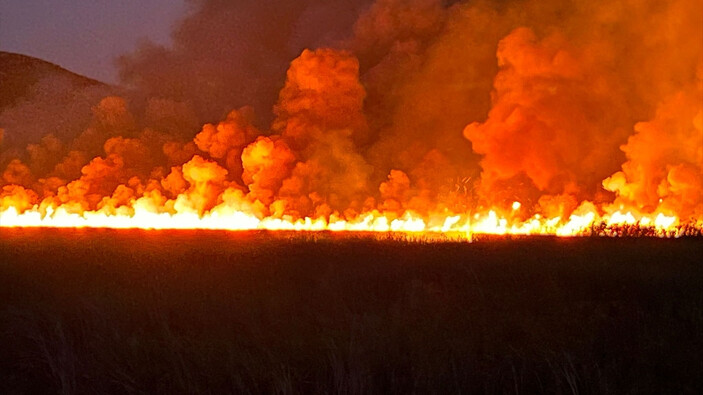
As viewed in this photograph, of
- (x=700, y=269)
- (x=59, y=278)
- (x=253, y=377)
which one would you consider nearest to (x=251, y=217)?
(x=59, y=278)

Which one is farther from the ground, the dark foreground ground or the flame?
the flame

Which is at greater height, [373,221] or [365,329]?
Result: [373,221]

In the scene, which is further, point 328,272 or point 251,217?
point 251,217

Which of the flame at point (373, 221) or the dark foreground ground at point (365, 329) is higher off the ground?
the flame at point (373, 221)

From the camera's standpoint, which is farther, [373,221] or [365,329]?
[373,221]

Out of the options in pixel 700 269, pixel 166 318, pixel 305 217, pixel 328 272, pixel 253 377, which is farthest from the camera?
pixel 305 217

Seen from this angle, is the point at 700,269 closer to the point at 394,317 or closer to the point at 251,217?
the point at 394,317

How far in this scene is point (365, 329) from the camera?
28.4 ft

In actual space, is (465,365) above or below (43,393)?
above

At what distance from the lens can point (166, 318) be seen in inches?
397

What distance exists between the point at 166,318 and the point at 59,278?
6.47 metres

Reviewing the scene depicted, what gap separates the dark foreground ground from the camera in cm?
739

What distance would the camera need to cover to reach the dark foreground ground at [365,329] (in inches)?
291

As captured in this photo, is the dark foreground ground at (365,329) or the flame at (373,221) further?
the flame at (373,221)
